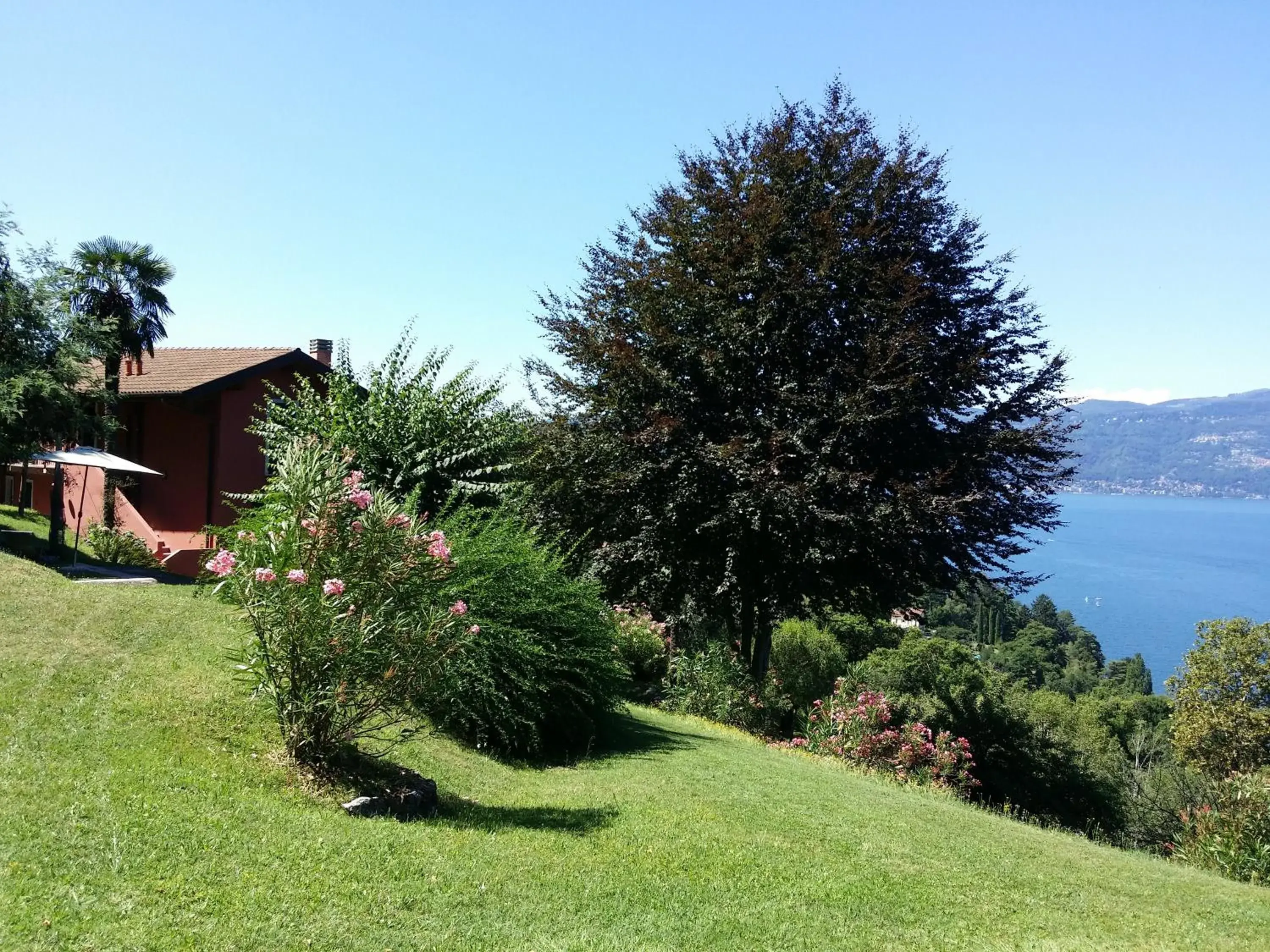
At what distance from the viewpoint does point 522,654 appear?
10625 millimetres

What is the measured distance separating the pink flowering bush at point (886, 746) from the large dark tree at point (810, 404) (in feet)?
8.79

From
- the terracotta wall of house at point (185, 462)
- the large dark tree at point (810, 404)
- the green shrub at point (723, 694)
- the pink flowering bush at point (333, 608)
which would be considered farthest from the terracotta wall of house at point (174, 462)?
the pink flowering bush at point (333, 608)

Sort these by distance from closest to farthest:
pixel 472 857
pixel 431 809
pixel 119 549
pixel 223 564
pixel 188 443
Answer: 1. pixel 472 857
2. pixel 223 564
3. pixel 431 809
4. pixel 119 549
5. pixel 188 443

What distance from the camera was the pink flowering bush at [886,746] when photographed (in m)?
Result: 14.9

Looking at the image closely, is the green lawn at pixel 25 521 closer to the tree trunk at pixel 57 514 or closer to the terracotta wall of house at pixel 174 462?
the tree trunk at pixel 57 514

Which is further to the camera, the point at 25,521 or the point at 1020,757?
the point at 25,521

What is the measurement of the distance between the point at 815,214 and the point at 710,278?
2317 millimetres

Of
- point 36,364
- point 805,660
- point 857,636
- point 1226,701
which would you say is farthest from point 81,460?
point 857,636

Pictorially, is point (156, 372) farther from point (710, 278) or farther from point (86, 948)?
point (86, 948)

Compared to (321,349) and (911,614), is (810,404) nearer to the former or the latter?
(911,614)

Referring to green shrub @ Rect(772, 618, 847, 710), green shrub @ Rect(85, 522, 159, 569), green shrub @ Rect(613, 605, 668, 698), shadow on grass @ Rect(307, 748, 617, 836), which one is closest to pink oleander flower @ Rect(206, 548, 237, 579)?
shadow on grass @ Rect(307, 748, 617, 836)

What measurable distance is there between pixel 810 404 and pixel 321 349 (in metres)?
20.0

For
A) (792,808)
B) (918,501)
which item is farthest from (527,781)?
(918,501)

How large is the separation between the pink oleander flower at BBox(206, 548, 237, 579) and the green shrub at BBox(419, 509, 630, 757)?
8.60 feet
